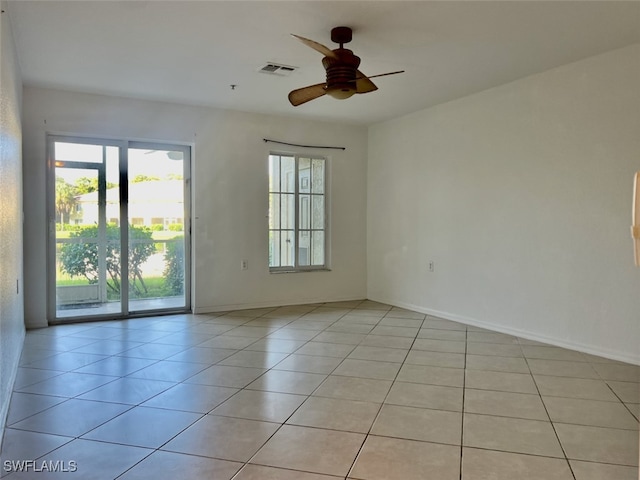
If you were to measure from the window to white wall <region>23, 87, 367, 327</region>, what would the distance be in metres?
0.16

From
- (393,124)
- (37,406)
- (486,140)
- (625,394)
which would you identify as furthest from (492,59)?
(37,406)

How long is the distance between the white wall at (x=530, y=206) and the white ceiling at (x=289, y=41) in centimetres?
33

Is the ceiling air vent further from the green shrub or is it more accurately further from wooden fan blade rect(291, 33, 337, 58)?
the green shrub

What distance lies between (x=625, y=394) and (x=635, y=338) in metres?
0.80

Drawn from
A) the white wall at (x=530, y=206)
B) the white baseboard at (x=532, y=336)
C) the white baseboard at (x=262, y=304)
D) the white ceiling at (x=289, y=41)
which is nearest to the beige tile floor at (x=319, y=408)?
the white baseboard at (x=532, y=336)

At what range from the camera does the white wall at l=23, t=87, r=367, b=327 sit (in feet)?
15.8

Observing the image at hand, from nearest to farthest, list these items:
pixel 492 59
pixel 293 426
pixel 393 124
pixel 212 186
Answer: pixel 293 426 < pixel 492 59 < pixel 212 186 < pixel 393 124

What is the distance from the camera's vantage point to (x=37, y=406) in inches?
107

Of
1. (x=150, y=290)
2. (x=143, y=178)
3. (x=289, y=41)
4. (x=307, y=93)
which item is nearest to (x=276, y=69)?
(x=289, y=41)

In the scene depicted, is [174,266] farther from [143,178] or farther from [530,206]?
[530,206]

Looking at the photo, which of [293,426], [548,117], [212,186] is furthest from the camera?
[212,186]

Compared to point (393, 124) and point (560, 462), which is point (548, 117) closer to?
point (393, 124)

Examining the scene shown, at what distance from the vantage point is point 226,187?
5.73 m

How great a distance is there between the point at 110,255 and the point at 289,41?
3.28m
